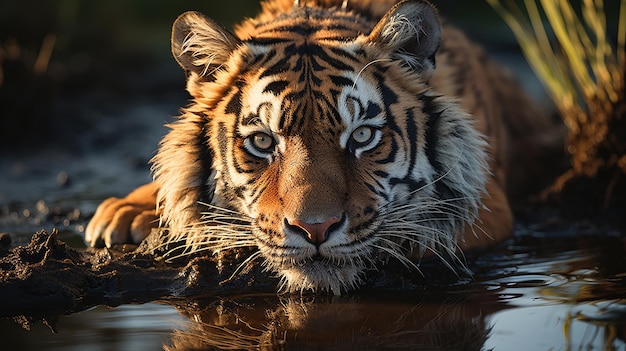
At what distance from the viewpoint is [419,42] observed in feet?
12.1

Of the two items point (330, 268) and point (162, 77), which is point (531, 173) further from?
point (162, 77)

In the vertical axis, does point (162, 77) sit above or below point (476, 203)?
above

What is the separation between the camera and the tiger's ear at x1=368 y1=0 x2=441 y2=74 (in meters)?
3.54

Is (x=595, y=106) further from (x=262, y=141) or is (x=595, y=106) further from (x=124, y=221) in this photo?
(x=124, y=221)

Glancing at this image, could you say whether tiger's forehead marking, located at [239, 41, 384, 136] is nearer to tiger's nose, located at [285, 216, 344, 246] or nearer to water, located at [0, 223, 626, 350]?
tiger's nose, located at [285, 216, 344, 246]

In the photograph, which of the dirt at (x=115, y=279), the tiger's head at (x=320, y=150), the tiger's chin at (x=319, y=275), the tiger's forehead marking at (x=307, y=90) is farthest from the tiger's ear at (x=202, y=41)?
the tiger's chin at (x=319, y=275)

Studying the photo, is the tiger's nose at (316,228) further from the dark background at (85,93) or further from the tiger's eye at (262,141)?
the dark background at (85,93)

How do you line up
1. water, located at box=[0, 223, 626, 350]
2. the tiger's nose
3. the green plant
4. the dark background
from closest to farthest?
water, located at box=[0, 223, 626, 350]
the tiger's nose
the green plant
the dark background

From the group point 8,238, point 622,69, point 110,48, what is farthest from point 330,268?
point 110,48

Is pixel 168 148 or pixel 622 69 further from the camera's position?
pixel 622 69

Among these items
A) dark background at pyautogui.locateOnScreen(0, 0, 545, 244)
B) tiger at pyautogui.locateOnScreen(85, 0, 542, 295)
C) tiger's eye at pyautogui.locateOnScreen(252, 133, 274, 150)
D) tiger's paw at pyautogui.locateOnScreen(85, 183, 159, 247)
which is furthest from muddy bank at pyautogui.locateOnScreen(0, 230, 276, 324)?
dark background at pyautogui.locateOnScreen(0, 0, 545, 244)

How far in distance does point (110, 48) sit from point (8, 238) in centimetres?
529

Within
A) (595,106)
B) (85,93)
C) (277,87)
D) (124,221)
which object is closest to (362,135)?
(277,87)

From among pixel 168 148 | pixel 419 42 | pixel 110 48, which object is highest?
pixel 110 48
